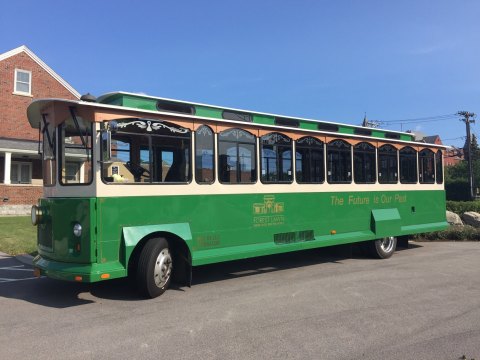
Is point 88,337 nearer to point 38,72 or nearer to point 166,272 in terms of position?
point 166,272

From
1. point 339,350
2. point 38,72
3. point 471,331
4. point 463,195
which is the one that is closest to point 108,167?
point 339,350

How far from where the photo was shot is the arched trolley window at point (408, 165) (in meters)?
11.6

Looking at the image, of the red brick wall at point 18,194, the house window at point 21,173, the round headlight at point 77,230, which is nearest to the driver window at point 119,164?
the round headlight at point 77,230

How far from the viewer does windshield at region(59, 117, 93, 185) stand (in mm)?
6289

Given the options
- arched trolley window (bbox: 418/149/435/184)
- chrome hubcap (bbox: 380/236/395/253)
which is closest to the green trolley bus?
chrome hubcap (bbox: 380/236/395/253)

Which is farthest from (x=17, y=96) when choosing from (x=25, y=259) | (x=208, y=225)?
(x=208, y=225)

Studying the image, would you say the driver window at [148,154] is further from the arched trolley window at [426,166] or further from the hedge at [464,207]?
the hedge at [464,207]

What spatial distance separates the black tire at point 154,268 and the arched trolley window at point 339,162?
442 cm

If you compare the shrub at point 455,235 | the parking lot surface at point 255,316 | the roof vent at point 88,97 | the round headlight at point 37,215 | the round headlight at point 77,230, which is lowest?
the parking lot surface at point 255,316

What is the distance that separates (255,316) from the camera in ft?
19.1

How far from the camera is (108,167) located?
20.9 ft

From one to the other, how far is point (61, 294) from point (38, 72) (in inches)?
859

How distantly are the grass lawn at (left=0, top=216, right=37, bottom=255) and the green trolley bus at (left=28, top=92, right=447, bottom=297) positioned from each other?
4852mm

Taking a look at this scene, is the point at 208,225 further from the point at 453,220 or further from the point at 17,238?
the point at 453,220
